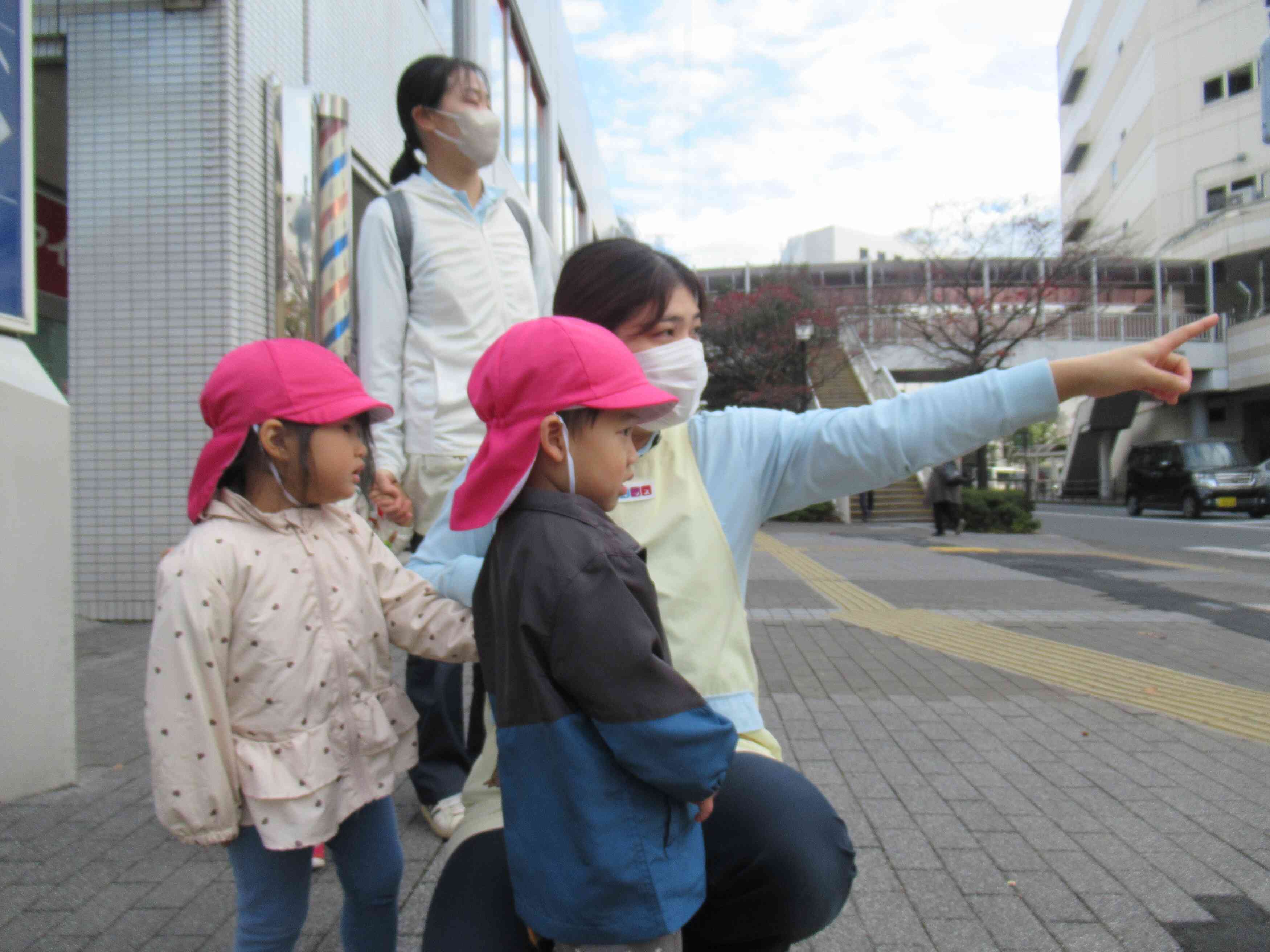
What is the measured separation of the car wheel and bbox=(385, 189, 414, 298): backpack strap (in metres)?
24.1

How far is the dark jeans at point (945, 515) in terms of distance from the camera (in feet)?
57.3

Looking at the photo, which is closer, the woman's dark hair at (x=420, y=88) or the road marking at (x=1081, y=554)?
the woman's dark hair at (x=420, y=88)

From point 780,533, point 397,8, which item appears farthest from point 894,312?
point 397,8

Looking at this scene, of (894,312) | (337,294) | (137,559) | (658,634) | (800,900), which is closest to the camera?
(658,634)

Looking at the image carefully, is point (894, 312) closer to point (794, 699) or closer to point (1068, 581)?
point (1068, 581)

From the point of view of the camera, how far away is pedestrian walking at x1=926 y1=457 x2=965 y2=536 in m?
16.9

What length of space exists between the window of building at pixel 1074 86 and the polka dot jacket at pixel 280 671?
57.5 meters

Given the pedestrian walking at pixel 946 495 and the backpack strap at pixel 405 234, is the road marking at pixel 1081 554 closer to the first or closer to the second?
the pedestrian walking at pixel 946 495

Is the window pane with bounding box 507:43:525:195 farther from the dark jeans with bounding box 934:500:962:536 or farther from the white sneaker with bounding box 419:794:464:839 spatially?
the white sneaker with bounding box 419:794:464:839

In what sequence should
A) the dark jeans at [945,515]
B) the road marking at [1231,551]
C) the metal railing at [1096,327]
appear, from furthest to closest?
the metal railing at [1096,327]
the dark jeans at [945,515]
the road marking at [1231,551]

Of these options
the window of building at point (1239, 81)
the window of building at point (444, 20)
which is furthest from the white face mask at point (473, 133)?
the window of building at point (1239, 81)

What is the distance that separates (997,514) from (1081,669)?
581 inches

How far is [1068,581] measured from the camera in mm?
9758

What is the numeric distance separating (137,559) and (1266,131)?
9.78 metres
